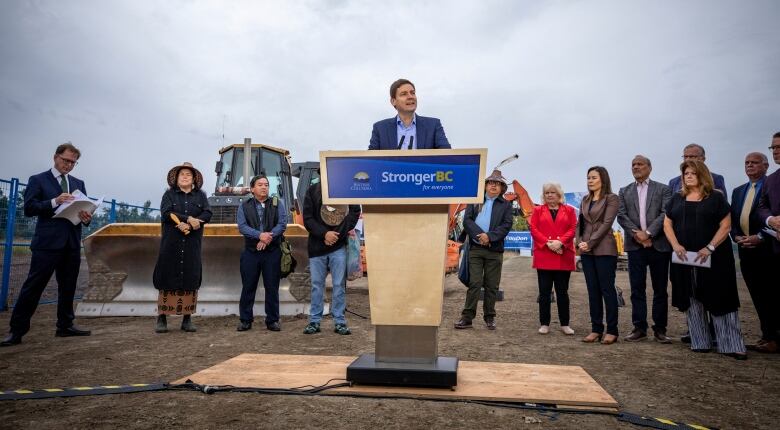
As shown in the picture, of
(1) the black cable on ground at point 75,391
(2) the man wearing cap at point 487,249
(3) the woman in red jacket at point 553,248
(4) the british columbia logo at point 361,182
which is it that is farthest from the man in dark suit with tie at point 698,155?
(1) the black cable on ground at point 75,391

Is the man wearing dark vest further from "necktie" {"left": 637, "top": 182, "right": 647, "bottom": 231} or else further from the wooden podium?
"necktie" {"left": 637, "top": 182, "right": 647, "bottom": 231}

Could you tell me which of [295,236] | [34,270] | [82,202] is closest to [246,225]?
[295,236]

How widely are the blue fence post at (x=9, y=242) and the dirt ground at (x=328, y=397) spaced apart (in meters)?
0.74

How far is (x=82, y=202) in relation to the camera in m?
4.70

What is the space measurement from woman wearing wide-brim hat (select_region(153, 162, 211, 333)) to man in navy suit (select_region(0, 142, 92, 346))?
2.50 feet

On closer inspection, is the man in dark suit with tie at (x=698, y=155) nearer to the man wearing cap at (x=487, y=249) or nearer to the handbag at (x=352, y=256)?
the man wearing cap at (x=487, y=249)

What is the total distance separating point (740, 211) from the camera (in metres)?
4.66

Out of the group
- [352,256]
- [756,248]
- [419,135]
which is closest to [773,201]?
[756,248]

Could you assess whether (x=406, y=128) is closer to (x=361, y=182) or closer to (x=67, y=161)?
(x=361, y=182)

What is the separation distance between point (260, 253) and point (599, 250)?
3804mm

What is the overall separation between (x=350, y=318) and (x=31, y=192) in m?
3.87

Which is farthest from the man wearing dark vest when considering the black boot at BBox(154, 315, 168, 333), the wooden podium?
the wooden podium

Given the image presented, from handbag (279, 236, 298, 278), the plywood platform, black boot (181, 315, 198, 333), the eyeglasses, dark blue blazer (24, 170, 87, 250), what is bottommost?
black boot (181, 315, 198, 333)

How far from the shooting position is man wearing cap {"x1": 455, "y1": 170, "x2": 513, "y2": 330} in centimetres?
568
